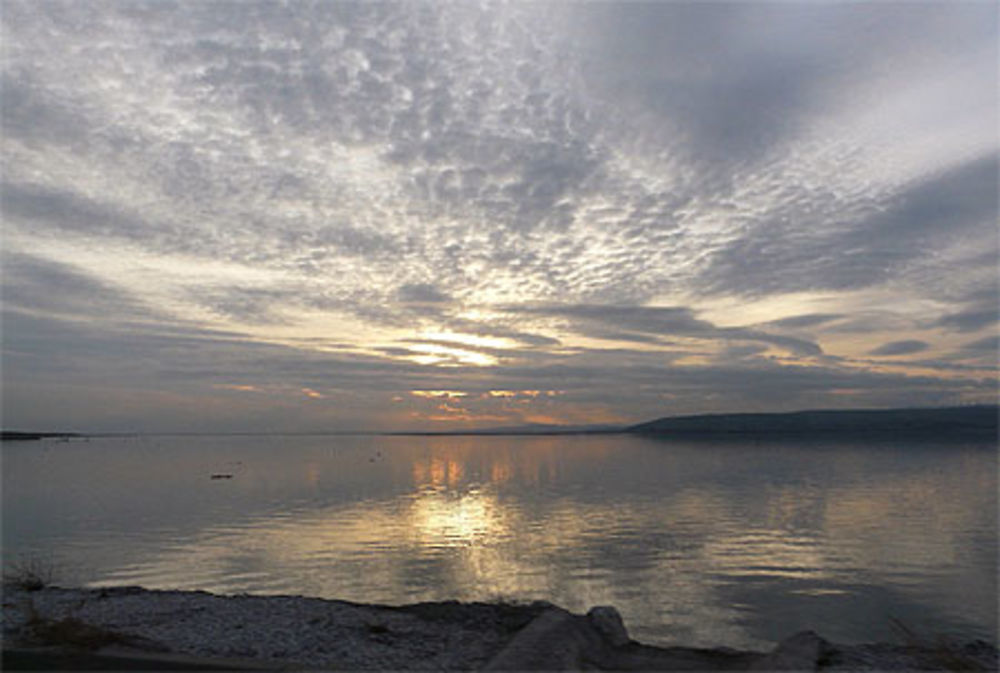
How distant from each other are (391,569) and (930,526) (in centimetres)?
3553

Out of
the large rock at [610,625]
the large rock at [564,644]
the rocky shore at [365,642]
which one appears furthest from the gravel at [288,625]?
the large rock at [610,625]

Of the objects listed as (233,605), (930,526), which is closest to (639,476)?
(930,526)

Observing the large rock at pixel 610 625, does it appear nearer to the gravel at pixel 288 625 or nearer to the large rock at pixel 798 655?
the gravel at pixel 288 625

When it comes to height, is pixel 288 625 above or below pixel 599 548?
above

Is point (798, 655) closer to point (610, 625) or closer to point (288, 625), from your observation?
point (610, 625)

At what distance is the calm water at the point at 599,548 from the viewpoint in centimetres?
2408

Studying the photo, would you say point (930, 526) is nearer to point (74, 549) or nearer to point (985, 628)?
point (985, 628)

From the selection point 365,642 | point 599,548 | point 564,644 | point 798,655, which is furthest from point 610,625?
point 599,548

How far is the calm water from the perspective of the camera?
948 inches

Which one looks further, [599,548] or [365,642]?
[599,548]

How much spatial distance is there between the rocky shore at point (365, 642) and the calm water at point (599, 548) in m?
4.75

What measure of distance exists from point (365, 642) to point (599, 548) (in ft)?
71.4

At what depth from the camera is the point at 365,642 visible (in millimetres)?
15438

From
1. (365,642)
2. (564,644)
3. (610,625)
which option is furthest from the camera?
(610,625)
